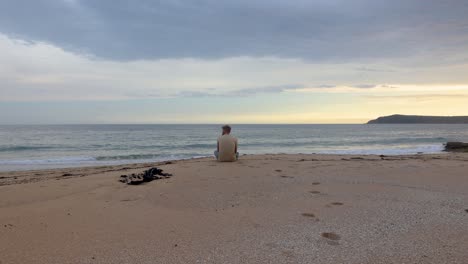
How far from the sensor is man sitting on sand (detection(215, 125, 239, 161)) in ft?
33.9

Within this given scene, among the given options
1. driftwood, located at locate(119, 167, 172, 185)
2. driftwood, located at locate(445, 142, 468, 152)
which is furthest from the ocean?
driftwood, located at locate(119, 167, 172, 185)

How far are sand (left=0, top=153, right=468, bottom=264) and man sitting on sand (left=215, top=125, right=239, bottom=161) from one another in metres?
3.15

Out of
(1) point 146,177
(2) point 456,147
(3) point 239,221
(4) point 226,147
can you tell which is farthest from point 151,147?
(3) point 239,221

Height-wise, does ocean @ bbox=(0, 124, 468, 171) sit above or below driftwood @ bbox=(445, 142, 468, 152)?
below

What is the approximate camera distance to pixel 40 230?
401 centimetres

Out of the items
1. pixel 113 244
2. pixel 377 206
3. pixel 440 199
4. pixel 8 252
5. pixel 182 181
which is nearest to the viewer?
pixel 8 252

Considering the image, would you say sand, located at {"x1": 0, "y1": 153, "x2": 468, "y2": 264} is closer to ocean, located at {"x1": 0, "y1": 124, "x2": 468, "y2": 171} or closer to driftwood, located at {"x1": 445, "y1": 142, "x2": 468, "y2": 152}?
ocean, located at {"x1": 0, "y1": 124, "x2": 468, "y2": 171}

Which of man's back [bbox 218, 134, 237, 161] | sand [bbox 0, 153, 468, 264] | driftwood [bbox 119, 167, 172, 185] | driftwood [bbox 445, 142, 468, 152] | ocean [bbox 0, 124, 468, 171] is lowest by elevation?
ocean [bbox 0, 124, 468, 171]

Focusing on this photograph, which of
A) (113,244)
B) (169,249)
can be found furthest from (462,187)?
(113,244)

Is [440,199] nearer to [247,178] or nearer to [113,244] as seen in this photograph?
[247,178]

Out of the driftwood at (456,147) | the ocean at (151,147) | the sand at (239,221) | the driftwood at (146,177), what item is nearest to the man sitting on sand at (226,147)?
the driftwood at (146,177)

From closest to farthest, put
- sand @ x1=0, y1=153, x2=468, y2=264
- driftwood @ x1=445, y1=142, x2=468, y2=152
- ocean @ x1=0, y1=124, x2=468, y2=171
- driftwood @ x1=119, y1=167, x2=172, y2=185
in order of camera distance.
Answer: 1. sand @ x1=0, y1=153, x2=468, y2=264
2. driftwood @ x1=119, y1=167, x2=172, y2=185
3. ocean @ x1=0, y1=124, x2=468, y2=171
4. driftwood @ x1=445, y1=142, x2=468, y2=152

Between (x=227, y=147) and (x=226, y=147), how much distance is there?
3cm

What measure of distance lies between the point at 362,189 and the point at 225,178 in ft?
9.07
